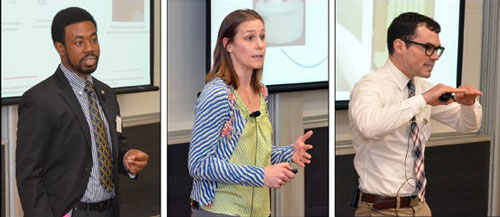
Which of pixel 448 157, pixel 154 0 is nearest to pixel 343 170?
pixel 448 157

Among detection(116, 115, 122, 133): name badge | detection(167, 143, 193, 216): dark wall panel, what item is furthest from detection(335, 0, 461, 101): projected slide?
detection(116, 115, 122, 133): name badge

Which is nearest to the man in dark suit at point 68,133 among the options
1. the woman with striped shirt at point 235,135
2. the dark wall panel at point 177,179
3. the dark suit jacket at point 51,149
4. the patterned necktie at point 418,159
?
the dark suit jacket at point 51,149

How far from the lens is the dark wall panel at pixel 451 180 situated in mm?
3791

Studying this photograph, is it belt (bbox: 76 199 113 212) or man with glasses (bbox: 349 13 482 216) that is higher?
man with glasses (bbox: 349 13 482 216)

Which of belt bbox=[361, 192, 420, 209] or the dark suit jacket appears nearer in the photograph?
the dark suit jacket

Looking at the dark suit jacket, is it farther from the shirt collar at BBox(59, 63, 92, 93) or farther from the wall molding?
the wall molding

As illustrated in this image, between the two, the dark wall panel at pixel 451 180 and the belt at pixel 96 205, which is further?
the dark wall panel at pixel 451 180

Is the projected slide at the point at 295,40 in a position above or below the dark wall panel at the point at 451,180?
above

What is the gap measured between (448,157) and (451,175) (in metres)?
0.09

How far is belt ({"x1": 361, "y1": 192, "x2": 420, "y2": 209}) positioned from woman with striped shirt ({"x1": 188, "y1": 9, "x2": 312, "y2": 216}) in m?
0.66

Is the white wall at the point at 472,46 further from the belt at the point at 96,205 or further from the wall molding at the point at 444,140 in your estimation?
the belt at the point at 96,205

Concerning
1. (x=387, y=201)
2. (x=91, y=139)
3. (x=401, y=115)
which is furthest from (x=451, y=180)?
(x=91, y=139)

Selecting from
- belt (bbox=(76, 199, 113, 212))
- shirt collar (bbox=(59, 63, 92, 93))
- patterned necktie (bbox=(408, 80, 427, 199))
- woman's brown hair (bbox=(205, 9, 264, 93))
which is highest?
woman's brown hair (bbox=(205, 9, 264, 93))

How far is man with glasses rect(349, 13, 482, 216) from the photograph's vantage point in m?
3.56
